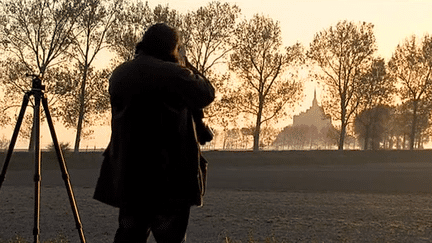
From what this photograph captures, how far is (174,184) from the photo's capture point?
179 inches

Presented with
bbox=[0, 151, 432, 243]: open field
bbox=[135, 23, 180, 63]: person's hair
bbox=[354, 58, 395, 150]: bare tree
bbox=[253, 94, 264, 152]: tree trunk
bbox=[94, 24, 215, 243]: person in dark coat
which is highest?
bbox=[354, 58, 395, 150]: bare tree

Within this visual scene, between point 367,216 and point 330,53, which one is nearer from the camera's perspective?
point 367,216

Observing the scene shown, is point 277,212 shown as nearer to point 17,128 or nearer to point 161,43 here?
point 17,128

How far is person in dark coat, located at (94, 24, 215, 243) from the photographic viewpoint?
452 cm

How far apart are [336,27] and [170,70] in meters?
53.3

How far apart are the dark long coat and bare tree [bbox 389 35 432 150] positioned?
5734cm

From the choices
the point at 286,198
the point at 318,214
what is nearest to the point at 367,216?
the point at 318,214

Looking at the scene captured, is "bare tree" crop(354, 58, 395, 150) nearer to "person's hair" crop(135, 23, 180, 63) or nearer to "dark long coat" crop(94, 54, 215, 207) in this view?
"person's hair" crop(135, 23, 180, 63)

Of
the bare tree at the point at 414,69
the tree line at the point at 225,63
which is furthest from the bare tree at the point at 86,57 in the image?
the bare tree at the point at 414,69

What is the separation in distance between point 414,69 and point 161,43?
192ft

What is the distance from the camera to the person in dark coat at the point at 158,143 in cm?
452

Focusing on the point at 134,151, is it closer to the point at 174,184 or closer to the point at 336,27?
the point at 174,184

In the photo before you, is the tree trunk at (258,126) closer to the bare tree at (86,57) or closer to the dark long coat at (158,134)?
the bare tree at (86,57)

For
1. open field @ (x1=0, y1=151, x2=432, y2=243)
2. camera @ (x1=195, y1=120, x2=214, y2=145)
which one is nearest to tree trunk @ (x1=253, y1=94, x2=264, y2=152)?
open field @ (x1=0, y1=151, x2=432, y2=243)
